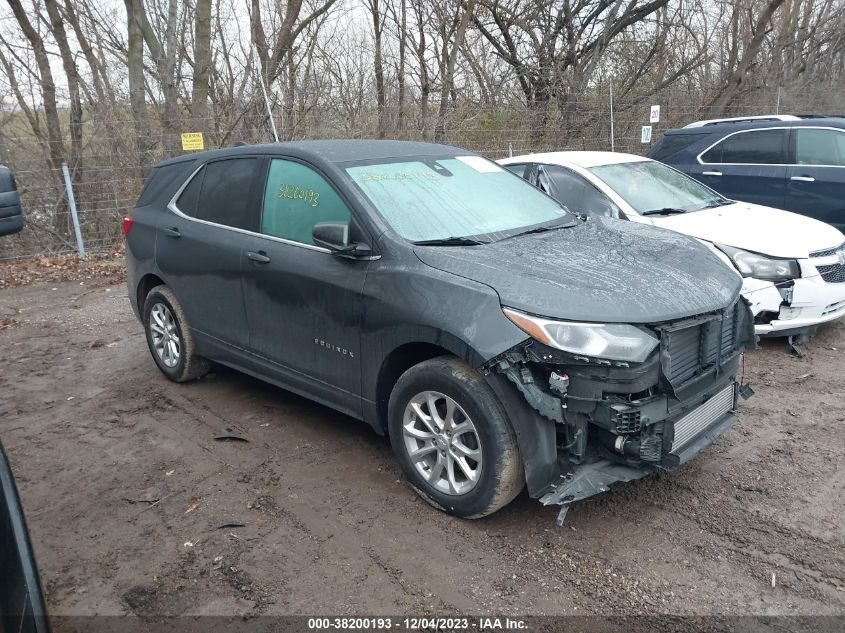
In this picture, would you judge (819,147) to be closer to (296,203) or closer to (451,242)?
(451,242)

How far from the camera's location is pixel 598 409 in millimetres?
3072

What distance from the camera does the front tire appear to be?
322 centimetres

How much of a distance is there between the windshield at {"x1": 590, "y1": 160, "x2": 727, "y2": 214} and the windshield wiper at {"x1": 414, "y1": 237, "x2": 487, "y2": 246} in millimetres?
2942

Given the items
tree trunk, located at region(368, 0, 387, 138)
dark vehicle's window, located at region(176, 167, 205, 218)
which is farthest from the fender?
tree trunk, located at region(368, 0, 387, 138)

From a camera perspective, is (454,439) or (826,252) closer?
(454,439)

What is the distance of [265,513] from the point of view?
366cm

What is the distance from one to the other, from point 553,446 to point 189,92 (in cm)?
1491

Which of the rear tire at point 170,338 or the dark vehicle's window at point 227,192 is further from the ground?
the dark vehicle's window at point 227,192

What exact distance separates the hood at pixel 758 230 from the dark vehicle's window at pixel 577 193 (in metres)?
0.43

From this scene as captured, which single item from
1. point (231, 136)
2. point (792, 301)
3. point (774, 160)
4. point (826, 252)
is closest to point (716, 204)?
point (826, 252)

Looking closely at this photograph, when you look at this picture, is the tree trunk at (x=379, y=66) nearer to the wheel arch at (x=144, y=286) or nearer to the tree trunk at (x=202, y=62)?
the tree trunk at (x=202, y=62)

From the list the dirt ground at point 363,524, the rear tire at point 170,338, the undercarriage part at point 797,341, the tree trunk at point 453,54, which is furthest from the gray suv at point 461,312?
the tree trunk at point 453,54

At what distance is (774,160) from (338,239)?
21.9 ft

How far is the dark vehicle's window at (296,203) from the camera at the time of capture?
4.07 metres
